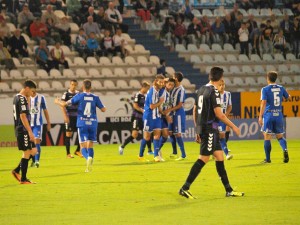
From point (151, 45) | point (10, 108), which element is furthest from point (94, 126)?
point (151, 45)

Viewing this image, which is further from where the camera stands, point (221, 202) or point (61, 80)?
point (61, 80)

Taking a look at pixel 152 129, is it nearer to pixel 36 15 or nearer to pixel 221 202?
pixel 221 202

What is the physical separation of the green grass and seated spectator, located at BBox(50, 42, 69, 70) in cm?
1037

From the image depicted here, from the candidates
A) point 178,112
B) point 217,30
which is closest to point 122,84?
point 217,30

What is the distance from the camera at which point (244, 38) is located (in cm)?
3859

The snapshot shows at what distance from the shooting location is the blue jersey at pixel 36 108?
71.3 ft

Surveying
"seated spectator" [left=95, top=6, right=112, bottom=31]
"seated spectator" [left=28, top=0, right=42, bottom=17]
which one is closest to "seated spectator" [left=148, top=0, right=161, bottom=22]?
"seated spectator" [left=95, top=6, right=112, bottom=31]

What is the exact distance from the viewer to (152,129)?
2284cm

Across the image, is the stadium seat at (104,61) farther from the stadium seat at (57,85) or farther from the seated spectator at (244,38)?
the seated spectator at (244,38)

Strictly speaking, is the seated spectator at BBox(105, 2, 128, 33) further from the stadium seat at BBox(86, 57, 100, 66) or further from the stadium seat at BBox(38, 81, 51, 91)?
the stadium seat at BBox(38, 81, 51, 91)

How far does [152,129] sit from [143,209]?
33.4 ft

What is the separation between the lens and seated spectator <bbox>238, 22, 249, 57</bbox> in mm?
38312

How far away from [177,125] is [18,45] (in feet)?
37.6

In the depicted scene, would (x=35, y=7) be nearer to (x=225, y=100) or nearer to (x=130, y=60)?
(x=130, y=60)
